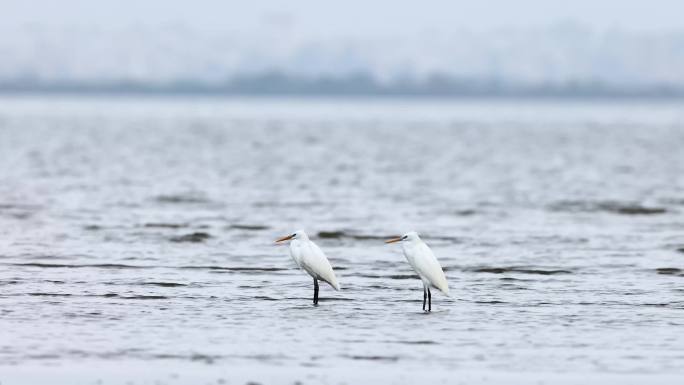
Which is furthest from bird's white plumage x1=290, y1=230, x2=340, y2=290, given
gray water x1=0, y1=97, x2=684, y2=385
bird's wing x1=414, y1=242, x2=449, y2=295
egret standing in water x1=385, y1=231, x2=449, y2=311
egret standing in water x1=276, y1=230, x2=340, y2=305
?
bird's wing x1=414, y1=242, x2=449, y2=295

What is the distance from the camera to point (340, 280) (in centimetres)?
2055

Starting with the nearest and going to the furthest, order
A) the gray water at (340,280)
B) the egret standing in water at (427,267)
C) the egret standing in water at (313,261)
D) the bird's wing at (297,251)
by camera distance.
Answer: the gray water at (340,280), the egret standing in water at (427,267), the egret standing in water at (313,261), the bird's wing at (297,251)

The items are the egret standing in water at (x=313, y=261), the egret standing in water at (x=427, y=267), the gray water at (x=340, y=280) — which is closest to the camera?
the gray water at (x=340, y=280)

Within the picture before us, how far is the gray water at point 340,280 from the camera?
13.5 meters

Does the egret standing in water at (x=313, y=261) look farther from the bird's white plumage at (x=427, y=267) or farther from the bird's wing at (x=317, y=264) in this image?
the bird's white plumage at (x=427, y=267)

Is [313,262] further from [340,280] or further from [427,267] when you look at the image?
[340,280]

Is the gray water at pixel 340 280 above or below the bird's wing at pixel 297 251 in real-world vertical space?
below

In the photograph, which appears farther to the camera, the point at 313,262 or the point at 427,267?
the point at 313,262

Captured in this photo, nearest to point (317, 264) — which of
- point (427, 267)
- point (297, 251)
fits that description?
point (297, 251)

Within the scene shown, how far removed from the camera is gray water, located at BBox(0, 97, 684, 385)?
13.5m

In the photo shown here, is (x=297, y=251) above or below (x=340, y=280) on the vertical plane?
above

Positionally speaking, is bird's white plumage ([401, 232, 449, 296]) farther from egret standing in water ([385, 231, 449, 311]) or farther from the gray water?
the gray water

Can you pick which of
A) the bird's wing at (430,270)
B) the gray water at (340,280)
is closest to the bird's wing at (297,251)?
the gray water at (340,280)

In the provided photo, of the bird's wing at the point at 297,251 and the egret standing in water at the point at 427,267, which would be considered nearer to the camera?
the egret standing in water at the point at 427,267
